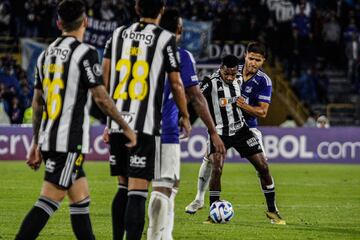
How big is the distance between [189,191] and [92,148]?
936 centimetres

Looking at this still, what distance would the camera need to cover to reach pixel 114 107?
319 inches

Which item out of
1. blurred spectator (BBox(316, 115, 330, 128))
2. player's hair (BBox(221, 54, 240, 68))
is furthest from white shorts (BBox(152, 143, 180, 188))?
blurred spectator (BBox(316, 115, 330, 128))

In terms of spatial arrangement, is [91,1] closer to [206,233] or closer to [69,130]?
[206,233]

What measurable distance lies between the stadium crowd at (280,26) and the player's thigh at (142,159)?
69.6ft

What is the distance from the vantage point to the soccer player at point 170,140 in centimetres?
890

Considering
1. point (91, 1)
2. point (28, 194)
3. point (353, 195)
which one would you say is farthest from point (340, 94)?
point (28, 194)

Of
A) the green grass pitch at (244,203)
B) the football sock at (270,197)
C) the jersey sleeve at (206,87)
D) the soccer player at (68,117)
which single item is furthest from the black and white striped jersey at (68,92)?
the football sock at (270,197)

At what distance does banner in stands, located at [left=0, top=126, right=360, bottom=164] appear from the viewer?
87.0 feet

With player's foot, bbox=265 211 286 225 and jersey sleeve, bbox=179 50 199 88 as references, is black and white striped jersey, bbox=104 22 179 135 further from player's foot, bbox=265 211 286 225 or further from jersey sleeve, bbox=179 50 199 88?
player's foot, bbox=265 211 286 225

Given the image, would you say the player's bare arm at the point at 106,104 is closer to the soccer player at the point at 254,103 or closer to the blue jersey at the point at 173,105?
the blue jersey at the point at 173,105

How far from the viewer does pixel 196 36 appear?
29750 mm

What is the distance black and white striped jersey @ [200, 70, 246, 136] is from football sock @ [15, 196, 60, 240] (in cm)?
556

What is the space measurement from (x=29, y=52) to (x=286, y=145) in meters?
8.26

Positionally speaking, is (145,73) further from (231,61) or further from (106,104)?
(231,61)
